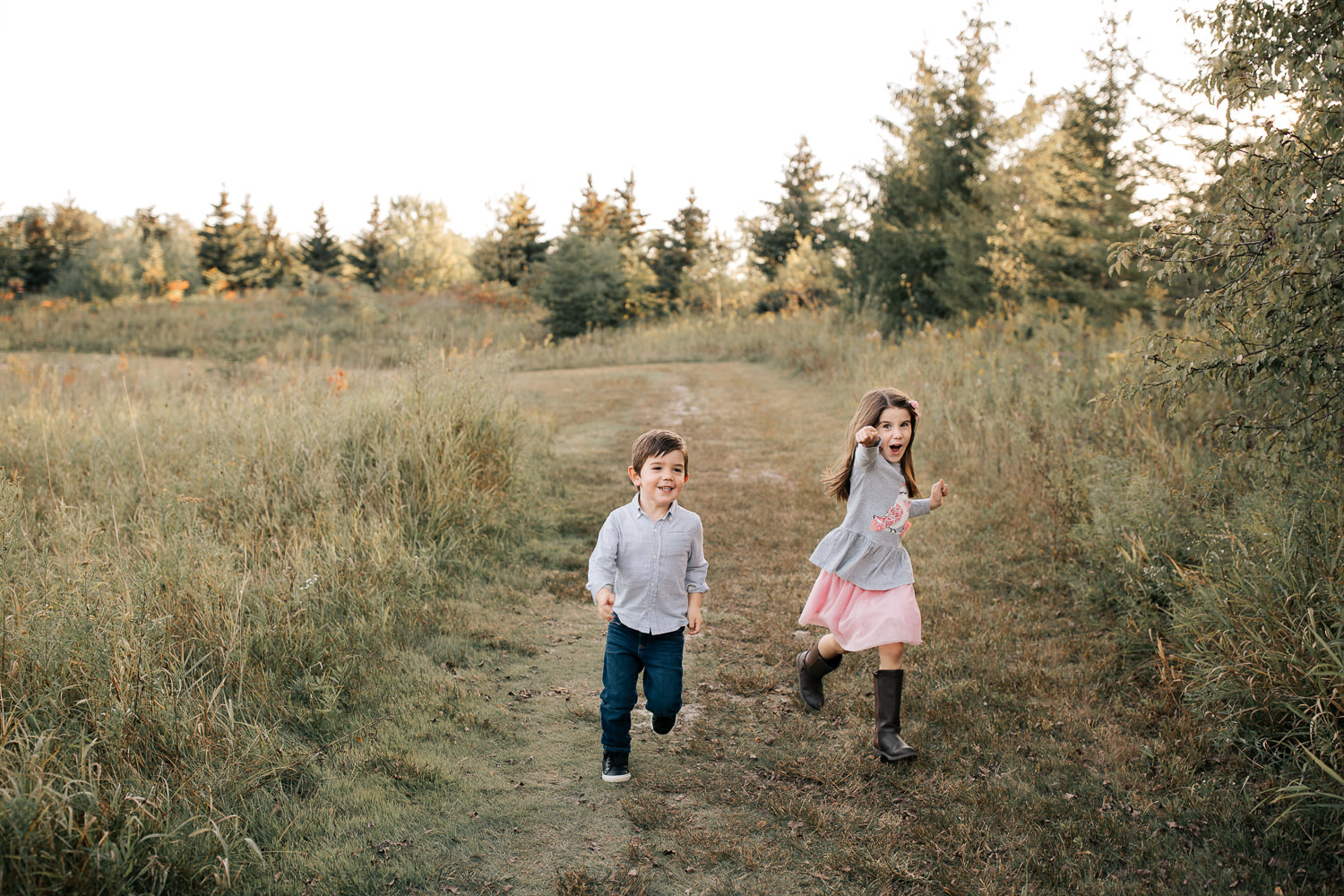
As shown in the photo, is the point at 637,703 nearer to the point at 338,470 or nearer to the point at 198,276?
the point at 338,470

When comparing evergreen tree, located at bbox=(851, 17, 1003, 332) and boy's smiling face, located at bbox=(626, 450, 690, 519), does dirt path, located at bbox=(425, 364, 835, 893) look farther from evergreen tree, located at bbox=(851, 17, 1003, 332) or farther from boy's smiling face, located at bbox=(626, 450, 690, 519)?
evergreen tree, located at bbox=(851, 17, 1003, 332)

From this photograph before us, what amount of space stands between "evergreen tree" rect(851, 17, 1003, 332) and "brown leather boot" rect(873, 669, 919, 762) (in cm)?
1639

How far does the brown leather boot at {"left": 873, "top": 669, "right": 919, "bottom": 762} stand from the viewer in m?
3.73

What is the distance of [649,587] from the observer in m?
3.60

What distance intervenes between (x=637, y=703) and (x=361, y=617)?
5.63 ft

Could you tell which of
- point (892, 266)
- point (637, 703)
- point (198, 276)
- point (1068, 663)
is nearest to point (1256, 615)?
point (1068, 663)

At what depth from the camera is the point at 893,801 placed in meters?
3.44

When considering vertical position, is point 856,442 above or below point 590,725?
above

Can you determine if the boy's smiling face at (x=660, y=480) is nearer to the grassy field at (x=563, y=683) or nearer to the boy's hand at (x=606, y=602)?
the boy's hand at (x=606, y=602)

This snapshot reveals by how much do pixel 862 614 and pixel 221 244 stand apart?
5801 centimetres

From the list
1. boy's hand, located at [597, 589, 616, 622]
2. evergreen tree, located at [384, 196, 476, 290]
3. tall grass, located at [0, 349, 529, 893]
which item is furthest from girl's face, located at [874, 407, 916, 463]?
evergreen tree, located at [384, 196, 476, 290]

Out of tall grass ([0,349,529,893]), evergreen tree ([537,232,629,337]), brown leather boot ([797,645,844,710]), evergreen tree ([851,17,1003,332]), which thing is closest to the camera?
tall grass ([0,349,529,893])

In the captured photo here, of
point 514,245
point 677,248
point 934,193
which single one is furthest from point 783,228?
point 934,193

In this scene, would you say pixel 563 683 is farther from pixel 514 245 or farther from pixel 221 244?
pixel 221 244
